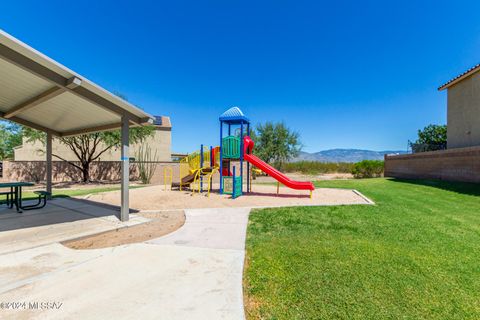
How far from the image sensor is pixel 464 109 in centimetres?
1342

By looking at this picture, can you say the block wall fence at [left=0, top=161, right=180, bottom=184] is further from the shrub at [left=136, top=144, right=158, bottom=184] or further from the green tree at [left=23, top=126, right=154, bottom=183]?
the green tree at [left=23, top=126, right=154, bottom=183]

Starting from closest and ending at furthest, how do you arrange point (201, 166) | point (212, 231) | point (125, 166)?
1. point (212, 231)
2. point (125, 166)
3. point (201, 166)

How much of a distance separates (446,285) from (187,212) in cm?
591

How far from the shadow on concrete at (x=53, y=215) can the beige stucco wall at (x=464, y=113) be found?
17323mm

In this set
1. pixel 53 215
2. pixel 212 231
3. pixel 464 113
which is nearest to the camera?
pixel 212 231

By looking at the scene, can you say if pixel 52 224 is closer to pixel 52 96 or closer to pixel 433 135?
pixel 52 96

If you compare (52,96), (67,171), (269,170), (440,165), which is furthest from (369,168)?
(67,171)

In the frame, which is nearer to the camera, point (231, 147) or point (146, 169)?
point (231, 147)

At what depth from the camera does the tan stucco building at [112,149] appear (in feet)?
75.7

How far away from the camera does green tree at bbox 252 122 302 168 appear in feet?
90.1

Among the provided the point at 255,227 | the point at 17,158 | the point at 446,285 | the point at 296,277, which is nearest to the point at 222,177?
the point at 255,227

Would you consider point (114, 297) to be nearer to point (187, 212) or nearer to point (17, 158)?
point (187, 212)

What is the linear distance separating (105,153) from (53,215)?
21032mm

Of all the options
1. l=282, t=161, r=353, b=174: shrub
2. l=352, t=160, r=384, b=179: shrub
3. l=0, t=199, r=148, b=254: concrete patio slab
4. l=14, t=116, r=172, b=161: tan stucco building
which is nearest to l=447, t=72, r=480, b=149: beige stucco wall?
l=352, t=160, r=384, b=179: shrub
